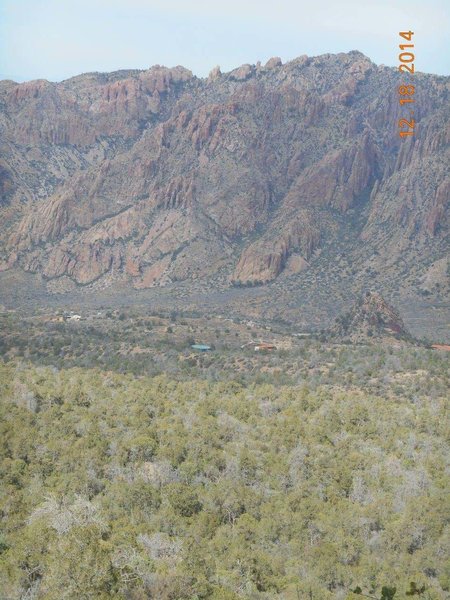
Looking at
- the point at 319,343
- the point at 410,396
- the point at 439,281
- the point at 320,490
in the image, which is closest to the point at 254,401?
the point at 410,396

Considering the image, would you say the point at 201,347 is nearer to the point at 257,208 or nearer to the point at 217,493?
the point at 217,493

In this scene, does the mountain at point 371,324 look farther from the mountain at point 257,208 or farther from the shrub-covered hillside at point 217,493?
the shrub-covered hillside at point 217,493

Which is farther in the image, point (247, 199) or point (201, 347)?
point (247, 199)

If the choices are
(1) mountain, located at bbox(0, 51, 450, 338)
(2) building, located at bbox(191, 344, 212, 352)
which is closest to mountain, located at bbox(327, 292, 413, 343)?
(2) building, located at bbox(191, 344, 212, 352)

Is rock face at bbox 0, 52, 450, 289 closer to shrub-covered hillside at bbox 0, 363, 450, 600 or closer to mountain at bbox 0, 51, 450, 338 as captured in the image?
mountain at bbox 0, 51, 450, 338

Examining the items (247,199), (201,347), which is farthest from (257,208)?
(201,347)

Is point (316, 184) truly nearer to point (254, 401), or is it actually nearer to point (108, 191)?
point (108, 191)
